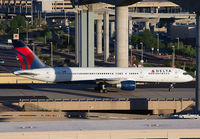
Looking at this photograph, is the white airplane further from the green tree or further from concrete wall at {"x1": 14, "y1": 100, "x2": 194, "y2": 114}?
the green tree

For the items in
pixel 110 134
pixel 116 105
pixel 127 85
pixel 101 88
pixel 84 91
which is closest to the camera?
pixel 110 134

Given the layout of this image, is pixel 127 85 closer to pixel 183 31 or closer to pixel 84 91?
pixel 84 91

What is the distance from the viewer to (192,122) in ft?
119

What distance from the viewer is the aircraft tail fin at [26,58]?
246 ft

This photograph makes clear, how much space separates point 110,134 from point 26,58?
43.7 metres

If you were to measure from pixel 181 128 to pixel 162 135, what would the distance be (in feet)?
4.37

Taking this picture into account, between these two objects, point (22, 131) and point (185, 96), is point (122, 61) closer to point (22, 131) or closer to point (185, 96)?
point (185, 96)

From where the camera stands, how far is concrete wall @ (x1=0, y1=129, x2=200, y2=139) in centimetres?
3228

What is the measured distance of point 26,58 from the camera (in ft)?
247

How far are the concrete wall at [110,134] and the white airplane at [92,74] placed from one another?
39.1 meters

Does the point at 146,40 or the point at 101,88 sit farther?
the point at 146,40

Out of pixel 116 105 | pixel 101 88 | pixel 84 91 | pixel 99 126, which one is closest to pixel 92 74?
pixel 101 88

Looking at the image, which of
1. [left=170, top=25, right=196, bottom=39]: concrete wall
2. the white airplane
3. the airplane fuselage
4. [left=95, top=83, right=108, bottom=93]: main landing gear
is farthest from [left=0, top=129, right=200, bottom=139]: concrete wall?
[left=170, top=25, right=196, bottom=39]: concrete wall

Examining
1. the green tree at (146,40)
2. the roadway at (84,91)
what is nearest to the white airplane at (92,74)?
the roadway at (84,91)
